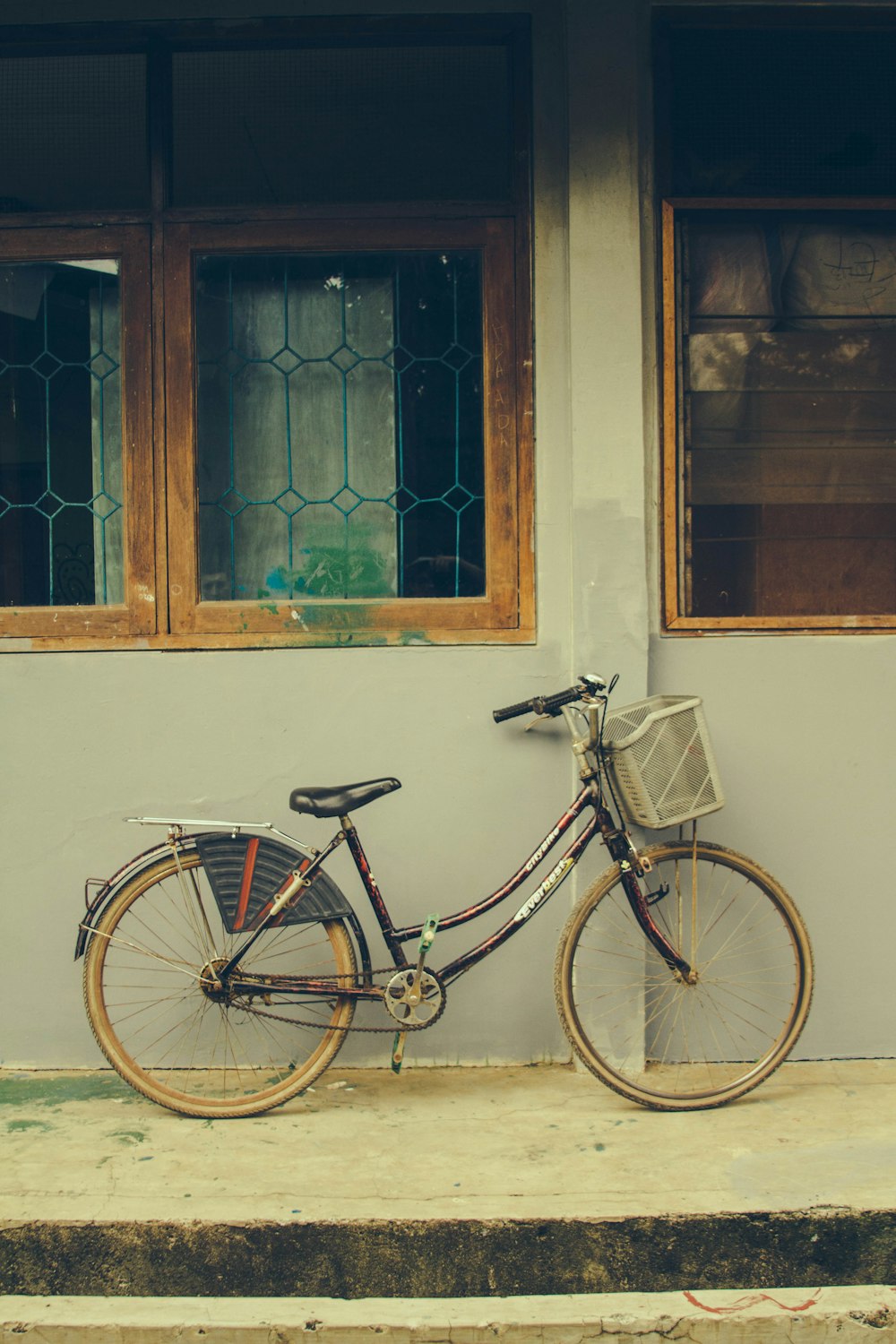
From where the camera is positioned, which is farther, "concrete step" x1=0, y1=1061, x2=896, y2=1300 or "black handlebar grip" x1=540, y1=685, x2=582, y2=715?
"black handlebar grip" x1=540, y1=685, x2=582, y2=715

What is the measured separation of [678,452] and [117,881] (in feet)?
7.96

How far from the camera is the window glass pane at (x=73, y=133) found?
434 cm

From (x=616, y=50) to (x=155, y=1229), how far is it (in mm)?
3911

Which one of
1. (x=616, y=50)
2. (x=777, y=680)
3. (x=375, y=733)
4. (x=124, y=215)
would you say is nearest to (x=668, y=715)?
(x=777, y=680)

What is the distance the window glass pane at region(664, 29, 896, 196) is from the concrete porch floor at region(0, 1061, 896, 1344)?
3276 mm

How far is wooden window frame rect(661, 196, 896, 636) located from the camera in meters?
4.28

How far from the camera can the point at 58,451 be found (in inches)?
173

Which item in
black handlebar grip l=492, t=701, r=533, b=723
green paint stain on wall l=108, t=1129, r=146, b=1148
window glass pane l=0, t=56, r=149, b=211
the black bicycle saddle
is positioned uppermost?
window glass pane l=0, t=56, r=149, b=211

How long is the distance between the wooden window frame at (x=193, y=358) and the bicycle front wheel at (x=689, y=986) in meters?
1.05

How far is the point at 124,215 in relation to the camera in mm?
4301

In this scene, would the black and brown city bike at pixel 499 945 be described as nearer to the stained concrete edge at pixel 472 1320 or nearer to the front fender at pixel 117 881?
the front fender at pixel 117 881

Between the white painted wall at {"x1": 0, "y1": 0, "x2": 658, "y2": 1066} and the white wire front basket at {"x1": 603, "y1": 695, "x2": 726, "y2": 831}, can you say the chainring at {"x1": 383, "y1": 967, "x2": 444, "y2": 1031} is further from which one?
the white wire front basket at {"x1": 603, "y1": 695, "x2": 726, "y2": 831}

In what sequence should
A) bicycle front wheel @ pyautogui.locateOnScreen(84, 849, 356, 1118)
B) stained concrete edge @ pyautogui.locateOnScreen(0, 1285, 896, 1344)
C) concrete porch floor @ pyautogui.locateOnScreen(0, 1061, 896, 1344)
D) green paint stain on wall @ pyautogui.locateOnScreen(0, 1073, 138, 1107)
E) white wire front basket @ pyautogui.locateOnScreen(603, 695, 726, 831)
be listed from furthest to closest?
bicycle front wheel @ pyautogui.locateOnScreen(84, 849, 356, 1118) → green paint stain on wall @ pyautogui.locateOnScreen(0, 1073, 138, 1107) → white wire front basket @ pyautogui.locateOnScreen(603, 695, 726, 831) → concrete porch floor @ pyautogui.locateOnScreen(0, 1061, 896, 1344) → stained concrete edge @ pyautogui.locateOnScreen(0, 1285, 896, 1344)

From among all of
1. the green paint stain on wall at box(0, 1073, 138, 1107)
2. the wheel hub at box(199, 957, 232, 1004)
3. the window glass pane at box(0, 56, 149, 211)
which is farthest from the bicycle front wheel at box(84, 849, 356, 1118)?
the window glass pane at box(0, 56, 149, 211)
